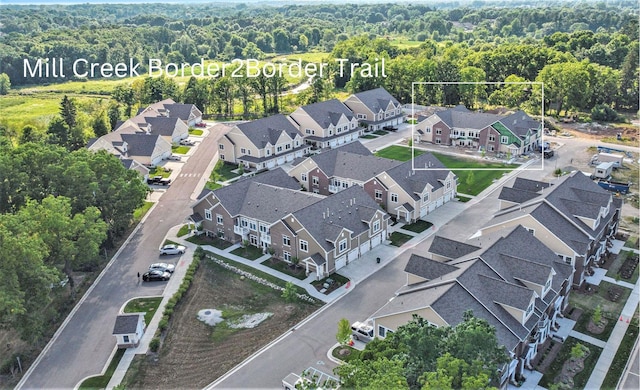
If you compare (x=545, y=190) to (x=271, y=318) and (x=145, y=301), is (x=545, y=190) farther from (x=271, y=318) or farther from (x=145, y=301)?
(x=145, y=301)

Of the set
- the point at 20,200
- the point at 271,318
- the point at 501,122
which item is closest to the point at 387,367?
the point at 271,318

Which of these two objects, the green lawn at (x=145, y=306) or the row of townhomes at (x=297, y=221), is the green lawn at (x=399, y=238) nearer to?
the row of townhomes at (x=297, y=221)

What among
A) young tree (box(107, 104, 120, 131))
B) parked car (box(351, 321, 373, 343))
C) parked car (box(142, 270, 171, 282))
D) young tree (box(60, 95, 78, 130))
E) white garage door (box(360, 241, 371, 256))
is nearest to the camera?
parked car (box(351, 321, 373, 343))

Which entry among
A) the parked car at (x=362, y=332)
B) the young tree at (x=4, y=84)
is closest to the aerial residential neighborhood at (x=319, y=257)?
the parked car at (x=362, y=332)

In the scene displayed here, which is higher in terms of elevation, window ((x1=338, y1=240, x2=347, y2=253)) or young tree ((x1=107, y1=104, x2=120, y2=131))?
young tree ((x1=107, y1=104, x2=120, y2=131))

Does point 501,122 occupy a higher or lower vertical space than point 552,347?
→ higher

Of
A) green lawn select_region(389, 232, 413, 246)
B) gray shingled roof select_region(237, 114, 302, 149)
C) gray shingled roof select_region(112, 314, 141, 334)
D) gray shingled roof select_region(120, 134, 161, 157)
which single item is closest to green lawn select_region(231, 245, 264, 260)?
green lawn select_region(389, 232, 413, 246)

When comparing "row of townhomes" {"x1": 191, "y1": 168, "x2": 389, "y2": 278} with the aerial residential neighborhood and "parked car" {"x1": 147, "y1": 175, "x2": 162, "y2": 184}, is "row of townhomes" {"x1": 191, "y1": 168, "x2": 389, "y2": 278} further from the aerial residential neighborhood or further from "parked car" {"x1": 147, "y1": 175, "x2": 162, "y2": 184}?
"parked car" {"x1": 147, "y1": 175, "x2": 162, "y2": 184}

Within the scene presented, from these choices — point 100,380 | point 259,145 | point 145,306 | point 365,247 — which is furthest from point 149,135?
point 100,380
